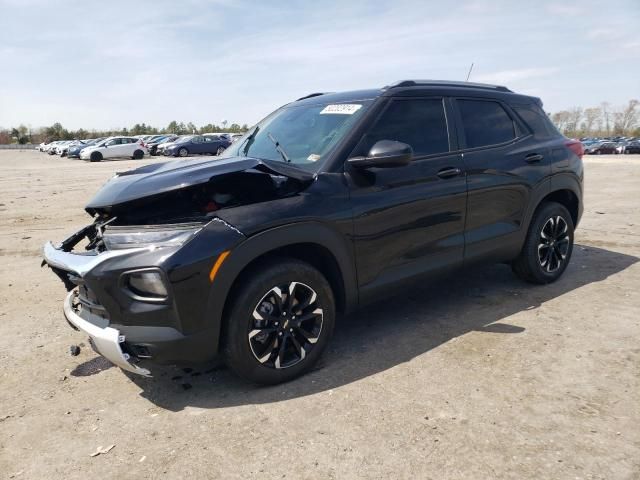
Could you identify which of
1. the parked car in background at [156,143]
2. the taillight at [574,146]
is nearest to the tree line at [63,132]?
the parked car in background at [156,143]

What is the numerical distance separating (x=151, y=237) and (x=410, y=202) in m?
1.85

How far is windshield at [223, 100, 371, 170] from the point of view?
12.0 feet

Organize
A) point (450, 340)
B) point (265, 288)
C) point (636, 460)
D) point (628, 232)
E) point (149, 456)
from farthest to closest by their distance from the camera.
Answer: point (628, 232) < point (450, 340) < point (265, 288) < point (149, 456) < point (636, 460)

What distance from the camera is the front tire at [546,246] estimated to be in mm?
4837

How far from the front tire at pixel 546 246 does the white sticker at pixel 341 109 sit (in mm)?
2196

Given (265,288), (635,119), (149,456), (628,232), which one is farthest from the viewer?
(635,119)

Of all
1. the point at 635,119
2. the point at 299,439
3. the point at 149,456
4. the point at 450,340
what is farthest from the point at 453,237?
the point at 635,119

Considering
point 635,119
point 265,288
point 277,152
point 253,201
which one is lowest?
point 265,288

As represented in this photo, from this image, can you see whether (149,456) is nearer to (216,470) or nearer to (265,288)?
(216,470)

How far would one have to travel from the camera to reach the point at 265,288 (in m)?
3.05

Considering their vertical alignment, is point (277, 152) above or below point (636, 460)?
above

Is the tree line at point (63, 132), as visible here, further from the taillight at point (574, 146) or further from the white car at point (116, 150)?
the taillight at point (574, 146)

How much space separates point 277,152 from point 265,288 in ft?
4.23

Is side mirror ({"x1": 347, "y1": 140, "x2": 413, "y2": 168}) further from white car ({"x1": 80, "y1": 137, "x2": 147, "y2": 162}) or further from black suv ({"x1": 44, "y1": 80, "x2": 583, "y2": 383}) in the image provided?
white car ({"x1": 80, "y1": 137, "x2": 147, "y2": 162})
